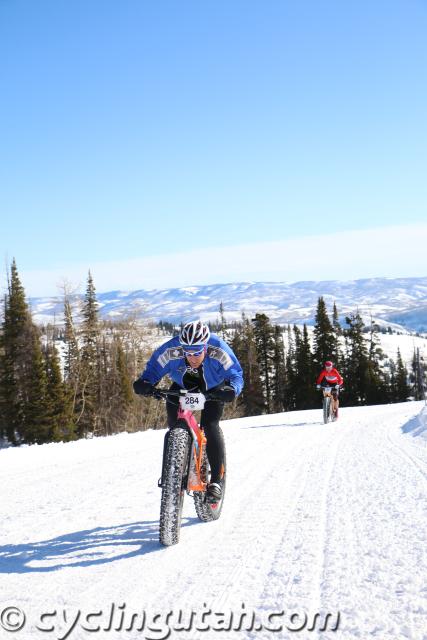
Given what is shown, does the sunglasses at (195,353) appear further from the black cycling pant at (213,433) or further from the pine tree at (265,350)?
the pine tree at (265,350)

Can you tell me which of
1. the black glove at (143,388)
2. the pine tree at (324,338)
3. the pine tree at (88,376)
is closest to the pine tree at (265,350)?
the pine tree at (324,338)

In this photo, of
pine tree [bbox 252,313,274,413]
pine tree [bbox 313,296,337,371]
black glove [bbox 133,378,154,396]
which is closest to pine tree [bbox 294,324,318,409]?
pine tree [bbox 313,296,337,371]

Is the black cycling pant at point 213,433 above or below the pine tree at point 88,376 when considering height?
above

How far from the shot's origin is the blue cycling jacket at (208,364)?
5.40 meters

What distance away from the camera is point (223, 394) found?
513 centimetres

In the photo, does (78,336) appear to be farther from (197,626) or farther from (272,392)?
(197,626)

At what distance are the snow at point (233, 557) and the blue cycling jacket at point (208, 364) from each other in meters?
1.40

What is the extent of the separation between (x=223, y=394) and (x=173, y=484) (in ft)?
3.13

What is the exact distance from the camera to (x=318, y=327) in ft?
203

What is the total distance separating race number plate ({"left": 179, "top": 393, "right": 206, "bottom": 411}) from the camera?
5094 mm

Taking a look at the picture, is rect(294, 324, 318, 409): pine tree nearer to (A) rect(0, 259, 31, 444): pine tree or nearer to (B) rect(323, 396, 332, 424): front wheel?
(A) rect(0, 259, 31, 444): pine tree

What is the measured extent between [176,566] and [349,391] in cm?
6212

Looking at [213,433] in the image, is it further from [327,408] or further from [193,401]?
[327,408]

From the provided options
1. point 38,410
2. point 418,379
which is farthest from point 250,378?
point 418,379
